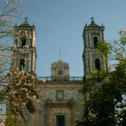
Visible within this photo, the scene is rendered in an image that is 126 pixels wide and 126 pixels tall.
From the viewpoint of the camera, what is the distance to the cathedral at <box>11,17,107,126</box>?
89.8ft

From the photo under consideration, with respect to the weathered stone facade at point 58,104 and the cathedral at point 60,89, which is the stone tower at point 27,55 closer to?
the cathedral at point 60,89

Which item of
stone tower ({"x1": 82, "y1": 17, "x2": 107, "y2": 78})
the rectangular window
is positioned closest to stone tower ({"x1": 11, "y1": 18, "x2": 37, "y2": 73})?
the rectangular window

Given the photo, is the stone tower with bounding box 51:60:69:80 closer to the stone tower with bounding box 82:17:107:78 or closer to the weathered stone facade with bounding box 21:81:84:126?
the weathered stone facade with bounding box 21:81:84:126

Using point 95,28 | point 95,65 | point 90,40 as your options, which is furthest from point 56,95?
point 95,28

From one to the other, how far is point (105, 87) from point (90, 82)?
2642 mm

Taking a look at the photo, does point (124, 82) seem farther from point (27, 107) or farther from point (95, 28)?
point (95, 28)

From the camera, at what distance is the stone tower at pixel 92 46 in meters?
30.0

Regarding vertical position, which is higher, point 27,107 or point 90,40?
point 90,40

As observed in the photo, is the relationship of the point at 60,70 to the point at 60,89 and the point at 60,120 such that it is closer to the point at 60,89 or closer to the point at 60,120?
the point at 60,89

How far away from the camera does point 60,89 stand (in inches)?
1131

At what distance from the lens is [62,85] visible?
28891 mm

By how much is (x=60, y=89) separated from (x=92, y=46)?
23.2 feet

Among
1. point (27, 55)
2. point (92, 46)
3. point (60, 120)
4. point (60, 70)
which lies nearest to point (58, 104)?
point (60, 120)

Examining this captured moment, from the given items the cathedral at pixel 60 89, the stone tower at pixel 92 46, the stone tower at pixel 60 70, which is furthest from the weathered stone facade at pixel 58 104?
the stone tower at pixel 92 46
